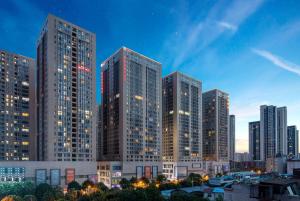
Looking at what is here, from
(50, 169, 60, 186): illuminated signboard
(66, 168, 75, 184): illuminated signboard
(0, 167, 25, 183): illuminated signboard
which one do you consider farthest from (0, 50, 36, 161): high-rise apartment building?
(50, 169, 60, 186): illuminated signboard

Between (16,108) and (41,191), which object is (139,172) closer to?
(41,191)

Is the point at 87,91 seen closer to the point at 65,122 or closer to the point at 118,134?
the point at 65,122

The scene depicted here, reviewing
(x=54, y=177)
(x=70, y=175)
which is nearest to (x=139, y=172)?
(x=70, y=175)

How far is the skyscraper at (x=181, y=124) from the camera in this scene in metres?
156

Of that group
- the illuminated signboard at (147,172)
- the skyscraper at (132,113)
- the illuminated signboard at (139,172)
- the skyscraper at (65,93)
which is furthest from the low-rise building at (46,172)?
the illuminated signboard at (147,172)

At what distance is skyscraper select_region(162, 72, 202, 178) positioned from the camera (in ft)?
513

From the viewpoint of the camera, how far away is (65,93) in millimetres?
104062

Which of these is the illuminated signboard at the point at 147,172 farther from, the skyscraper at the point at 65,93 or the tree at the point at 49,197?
the tree at the point at 49,197

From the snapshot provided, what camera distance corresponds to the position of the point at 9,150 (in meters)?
118

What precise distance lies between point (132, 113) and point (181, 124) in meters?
40.7

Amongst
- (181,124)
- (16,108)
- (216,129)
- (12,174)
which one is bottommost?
(12,174)

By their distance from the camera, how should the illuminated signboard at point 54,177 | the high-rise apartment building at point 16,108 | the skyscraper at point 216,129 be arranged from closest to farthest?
the illuminated signboard at point 54,177
the high-rise apartment building at point 16,108
the skyscraper at point 216,129

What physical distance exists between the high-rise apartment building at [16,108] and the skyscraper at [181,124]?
249 ft

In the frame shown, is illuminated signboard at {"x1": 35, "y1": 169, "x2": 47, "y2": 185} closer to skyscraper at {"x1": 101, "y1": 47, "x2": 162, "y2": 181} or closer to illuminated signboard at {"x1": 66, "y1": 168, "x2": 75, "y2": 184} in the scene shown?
illuminated signboard at {"x1": 66, "y1": 168, "x2": 75, "y2": 184}
